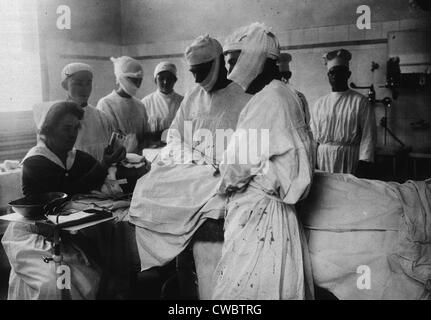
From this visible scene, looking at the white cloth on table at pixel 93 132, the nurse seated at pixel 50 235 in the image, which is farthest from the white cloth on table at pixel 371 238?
the white cloth on table at pixel 93 132

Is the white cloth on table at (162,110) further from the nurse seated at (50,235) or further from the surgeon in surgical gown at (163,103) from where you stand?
the nurse seated at (50,235)

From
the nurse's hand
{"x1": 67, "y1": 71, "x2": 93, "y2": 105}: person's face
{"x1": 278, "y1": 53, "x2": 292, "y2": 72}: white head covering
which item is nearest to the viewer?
the nurse's hand

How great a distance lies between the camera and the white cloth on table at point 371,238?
2.44 m

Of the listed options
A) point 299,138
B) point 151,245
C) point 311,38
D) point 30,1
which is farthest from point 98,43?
point 299,138

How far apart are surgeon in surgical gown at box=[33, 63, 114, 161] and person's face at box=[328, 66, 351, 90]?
105 inches

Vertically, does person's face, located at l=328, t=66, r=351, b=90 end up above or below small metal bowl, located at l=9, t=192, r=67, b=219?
above

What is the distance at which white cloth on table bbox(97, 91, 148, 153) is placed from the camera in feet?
17.4

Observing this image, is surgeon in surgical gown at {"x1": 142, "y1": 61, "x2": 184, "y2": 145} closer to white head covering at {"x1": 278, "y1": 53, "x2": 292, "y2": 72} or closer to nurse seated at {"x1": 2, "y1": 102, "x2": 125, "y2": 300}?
white head covering at {"x1": 278, "y1": 53, "x2": 292, "y2": 72}

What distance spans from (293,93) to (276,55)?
0.25 metres

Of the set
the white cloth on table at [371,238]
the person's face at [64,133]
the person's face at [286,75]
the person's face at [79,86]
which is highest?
the person's face at [286,75]

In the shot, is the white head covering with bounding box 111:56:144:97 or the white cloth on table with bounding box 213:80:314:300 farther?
the white head covering with bounding box 111:56:144:97

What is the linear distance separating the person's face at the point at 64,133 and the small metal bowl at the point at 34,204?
39 cm

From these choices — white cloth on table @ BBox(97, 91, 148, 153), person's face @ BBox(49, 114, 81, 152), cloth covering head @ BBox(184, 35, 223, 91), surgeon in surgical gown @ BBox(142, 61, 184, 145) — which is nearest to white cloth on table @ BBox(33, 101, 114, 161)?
white cloth on table @ BBox(97, 91, 148, 153)

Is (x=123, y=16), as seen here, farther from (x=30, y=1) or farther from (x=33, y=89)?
(x=33, y=89)
